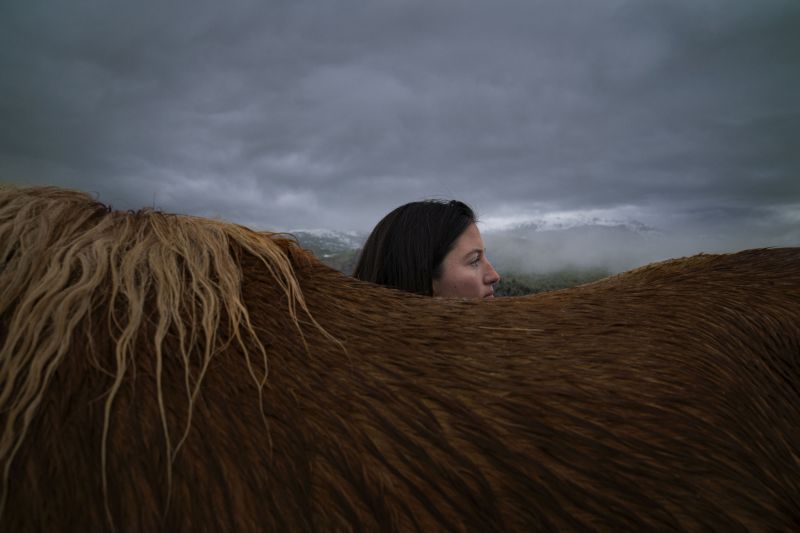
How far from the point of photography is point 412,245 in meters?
2.87

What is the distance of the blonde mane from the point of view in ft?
2.83

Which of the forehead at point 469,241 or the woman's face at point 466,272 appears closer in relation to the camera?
the woman's face at point 466,272

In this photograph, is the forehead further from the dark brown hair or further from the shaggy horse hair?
the shaggy horse hair

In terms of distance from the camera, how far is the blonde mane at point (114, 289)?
863 millimetres

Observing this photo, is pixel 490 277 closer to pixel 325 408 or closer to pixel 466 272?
pixel 466 272

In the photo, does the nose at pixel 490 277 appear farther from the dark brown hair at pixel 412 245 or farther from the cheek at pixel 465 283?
the dark brown hair at pixel 412 245

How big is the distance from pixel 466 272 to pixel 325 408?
2.02m

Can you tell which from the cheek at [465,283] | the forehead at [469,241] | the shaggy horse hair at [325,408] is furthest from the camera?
the forehead at [469,241]

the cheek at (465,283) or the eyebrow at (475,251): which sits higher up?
the eyebrow at (475,251)

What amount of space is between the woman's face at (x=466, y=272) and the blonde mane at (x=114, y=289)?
5.54 ft

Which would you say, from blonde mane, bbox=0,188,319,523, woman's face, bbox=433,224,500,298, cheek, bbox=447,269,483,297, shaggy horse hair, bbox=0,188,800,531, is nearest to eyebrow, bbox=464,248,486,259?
woman's face, bbox=433,224,500,298

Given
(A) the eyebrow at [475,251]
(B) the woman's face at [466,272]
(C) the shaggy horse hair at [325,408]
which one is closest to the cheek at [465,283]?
(B) the woman's face at [466,272]

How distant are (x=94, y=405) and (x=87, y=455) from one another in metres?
0.10

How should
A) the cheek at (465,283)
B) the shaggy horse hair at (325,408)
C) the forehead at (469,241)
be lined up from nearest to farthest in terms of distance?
1. the shaggy horse hair at (325,408)
2. the cheek at (465,283)
3. the forehead at (469,241)
